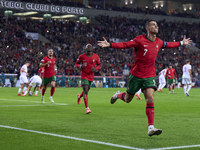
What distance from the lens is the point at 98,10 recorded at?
57.8 m

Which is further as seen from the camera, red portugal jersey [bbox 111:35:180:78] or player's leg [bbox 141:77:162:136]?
red portugal jersey [bbox 111:35:180:78]

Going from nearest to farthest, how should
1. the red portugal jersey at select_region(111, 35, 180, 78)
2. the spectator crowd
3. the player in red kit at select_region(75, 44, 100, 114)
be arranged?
the red portugal jersey at select_region(111, 35, 180, 78)
the player in red kit at select_region(75, 44, 100, 114)
the spectator crowd

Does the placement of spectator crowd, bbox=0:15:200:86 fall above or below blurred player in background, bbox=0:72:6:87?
above

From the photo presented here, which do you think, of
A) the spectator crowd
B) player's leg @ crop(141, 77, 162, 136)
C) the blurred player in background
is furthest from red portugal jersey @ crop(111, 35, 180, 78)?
the spectator crowd

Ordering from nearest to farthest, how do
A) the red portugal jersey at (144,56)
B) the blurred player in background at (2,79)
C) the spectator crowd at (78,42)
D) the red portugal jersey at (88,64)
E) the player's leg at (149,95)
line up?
the player's leg at (149,95) < the red portugal jersey at (144,56) < the red portugal jersey at (88,64) < the blurred player in background at (2,79) < the spectator crowd at (78,42)

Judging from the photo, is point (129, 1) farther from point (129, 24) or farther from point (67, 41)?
point (67, 41)

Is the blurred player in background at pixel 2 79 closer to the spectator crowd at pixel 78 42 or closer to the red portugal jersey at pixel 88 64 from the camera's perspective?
the spectator crowd at pixel 78 42

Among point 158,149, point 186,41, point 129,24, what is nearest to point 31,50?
point 129,24

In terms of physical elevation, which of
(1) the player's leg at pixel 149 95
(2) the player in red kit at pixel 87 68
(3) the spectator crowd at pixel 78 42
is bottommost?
(1) the player's leg at pixel 149 95

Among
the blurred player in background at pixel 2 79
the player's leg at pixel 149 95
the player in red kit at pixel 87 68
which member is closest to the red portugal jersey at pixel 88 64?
the player in red kit at pixel 87 68

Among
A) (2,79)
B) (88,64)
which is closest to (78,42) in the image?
(2,79)

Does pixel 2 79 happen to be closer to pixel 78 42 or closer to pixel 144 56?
pixel 78 42

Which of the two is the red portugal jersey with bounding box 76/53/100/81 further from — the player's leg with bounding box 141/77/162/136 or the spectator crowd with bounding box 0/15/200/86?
the spectator crowd with bounding box 0/15/200/86

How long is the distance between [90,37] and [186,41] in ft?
145
